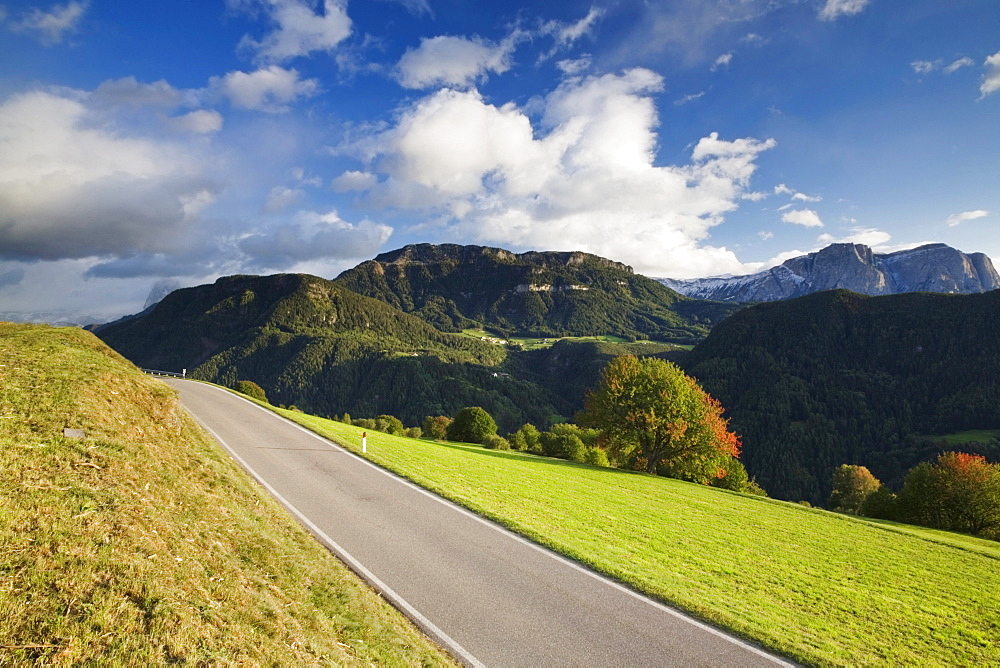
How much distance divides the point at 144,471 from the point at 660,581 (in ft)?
42.9

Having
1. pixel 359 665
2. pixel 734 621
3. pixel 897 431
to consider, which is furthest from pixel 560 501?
pixel 897 431

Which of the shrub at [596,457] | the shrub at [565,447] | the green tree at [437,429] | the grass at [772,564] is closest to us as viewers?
the grass at [772,564]

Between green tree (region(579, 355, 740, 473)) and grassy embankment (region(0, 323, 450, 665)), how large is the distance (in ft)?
107

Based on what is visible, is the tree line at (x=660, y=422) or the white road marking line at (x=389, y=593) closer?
the white road marking line at (x=389, y=593)

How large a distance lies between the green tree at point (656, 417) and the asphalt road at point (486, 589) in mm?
27354

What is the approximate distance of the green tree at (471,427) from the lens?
62.9 m

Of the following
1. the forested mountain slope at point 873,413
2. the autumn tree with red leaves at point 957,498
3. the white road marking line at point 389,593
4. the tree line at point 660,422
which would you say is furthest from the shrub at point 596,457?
the forested mountain slope at point 873,413

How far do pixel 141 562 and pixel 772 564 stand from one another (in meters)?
16.5

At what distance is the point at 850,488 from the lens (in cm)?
7906

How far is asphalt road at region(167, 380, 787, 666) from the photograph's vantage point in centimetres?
806

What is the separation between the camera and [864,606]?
11.3 metres

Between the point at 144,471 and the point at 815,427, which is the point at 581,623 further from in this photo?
the point at 815,427

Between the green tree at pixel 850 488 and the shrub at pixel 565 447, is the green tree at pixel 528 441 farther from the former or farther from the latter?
the green tree at pixel 850 488

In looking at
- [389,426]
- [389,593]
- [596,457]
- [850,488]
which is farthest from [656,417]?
[850,488]
